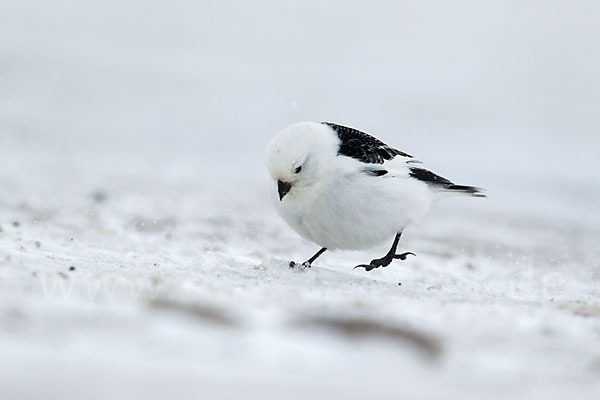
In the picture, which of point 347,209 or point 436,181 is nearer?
point 347,209

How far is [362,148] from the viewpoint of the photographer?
500 centimetres

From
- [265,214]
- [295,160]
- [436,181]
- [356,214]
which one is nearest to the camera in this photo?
[295,160]

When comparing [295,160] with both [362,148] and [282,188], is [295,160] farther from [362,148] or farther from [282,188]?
[362,148]

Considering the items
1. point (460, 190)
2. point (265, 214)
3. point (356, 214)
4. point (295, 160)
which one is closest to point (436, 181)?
point (460, 190)

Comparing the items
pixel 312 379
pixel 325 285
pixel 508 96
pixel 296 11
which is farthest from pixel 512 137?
pixel 312 379

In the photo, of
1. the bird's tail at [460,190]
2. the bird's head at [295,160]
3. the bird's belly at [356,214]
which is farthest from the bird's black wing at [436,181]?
the bird's head at [295,160]

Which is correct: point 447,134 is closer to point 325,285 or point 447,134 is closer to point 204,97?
point 204,97

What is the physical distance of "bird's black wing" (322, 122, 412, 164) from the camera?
16.0 feet

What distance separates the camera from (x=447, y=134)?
44.8 ft

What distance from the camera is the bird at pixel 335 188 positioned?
4625 millimetres

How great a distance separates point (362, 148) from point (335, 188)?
0.46m

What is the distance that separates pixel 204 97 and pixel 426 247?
9.52 meters

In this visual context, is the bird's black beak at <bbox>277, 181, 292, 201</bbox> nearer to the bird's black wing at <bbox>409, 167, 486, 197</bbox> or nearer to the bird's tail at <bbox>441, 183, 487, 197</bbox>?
the bird's black wing at <bbox>409, 167, 486, 197</bbox>

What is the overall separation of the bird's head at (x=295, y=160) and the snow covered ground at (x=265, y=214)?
52 cm
